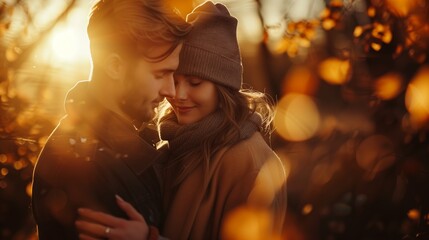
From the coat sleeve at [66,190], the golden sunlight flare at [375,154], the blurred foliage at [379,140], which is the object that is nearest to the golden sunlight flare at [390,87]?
the blurred foliage at [379,140]

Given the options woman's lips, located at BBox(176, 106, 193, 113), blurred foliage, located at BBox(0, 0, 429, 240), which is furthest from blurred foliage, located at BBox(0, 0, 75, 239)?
woman's lips, located at BBox(176, 106, 193, 113)

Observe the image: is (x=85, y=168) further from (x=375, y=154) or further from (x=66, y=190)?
(x=375, y=154)

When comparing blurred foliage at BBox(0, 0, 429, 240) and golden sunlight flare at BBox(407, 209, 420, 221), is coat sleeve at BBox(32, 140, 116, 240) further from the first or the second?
golden sunlight flare at BBox(407, 209, 420, 221)

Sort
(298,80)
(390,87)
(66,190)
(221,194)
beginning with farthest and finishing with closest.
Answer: (298,80) < (390,87) < (221,194) < (66,190)

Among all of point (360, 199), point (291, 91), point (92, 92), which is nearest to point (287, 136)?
point (291, 91)

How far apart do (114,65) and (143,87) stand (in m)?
0.17

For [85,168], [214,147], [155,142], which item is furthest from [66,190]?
[214,147]

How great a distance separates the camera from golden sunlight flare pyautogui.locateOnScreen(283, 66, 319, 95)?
1225cm

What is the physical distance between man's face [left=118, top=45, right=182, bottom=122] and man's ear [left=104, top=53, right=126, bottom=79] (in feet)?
0.12

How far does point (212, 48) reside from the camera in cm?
371

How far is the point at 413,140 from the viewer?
15.5 ft

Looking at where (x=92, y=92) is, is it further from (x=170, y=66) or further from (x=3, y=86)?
(x=3, y=86)

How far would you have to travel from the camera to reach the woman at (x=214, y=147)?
11.2 ft

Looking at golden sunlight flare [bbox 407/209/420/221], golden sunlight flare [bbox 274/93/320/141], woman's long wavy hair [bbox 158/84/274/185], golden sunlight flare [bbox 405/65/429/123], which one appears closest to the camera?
woman's long wavy hair [bbox 158/84/274/185]
